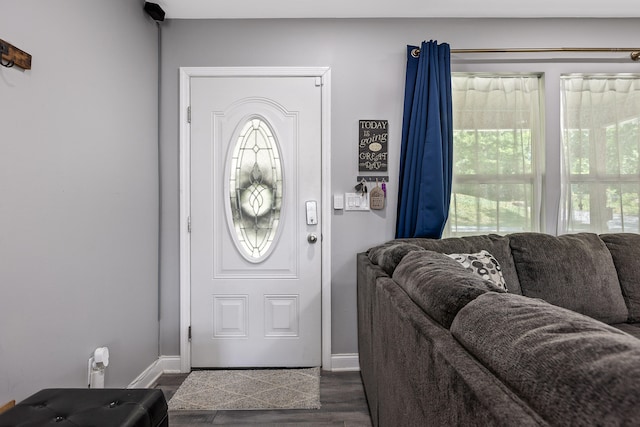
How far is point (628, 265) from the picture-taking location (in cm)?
222

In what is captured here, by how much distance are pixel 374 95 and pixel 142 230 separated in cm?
186

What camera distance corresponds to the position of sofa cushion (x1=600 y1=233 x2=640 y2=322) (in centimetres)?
214

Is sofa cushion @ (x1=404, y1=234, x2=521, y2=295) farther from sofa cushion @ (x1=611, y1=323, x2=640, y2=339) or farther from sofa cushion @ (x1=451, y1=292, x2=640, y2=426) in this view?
sofa cushion @ (x1=451, y1=292, x2=640, y2=426)

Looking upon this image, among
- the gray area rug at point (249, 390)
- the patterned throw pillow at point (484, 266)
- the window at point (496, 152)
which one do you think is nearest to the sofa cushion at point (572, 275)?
the patterned throw pillow at point (484, 266)

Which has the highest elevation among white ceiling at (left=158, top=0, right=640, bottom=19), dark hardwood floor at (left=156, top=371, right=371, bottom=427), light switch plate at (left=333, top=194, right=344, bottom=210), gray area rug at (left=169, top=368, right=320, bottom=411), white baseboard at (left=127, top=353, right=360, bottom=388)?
white ceiling at (left=158, top=0, right=640, bottom=19)

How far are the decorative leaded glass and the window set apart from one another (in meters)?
1.33

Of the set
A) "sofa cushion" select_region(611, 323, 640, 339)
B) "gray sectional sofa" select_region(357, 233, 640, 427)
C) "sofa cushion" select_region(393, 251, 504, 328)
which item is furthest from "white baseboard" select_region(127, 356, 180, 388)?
"sofa cushion" select_region(611, 323, 640, 339)

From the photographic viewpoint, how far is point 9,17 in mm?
1364

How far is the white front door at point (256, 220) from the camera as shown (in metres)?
2.65

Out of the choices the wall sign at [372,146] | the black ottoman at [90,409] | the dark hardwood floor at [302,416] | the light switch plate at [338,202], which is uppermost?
the wall sign at [372,146]

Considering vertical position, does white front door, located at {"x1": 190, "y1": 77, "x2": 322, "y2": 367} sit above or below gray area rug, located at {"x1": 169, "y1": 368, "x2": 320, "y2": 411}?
above

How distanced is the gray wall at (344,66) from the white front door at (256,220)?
15 centimetres

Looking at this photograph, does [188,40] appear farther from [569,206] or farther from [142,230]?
[569,206]

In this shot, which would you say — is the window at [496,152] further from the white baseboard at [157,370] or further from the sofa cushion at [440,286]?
the white baseboard at [157,370]
